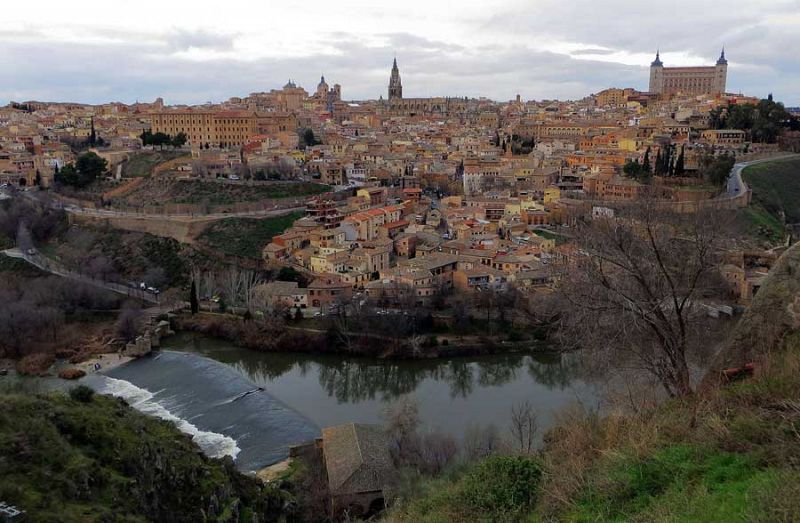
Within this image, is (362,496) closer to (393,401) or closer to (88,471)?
(88,471)

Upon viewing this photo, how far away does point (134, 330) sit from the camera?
47.3ft

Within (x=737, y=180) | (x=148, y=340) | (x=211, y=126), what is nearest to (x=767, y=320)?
(x=148, y=340)

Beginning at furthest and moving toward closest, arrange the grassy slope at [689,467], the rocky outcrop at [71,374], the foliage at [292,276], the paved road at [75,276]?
the paved road at [75,276] < the foliage at [292,276] < the rocky outcrop at [71,374] < the grassy slope at [689,467]

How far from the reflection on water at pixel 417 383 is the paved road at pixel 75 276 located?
10.5ft

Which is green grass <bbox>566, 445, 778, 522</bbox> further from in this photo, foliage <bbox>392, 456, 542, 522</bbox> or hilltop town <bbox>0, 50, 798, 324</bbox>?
hilltop town <bbox>0, 50, 798, 324</bbox>

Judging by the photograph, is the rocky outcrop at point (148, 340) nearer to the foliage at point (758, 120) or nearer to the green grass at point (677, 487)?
the green grass at point (677, 487)

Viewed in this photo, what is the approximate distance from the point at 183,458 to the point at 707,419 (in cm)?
520

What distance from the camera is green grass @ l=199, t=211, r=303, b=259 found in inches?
738

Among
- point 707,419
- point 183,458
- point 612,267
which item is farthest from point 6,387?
Answer: point 707,419

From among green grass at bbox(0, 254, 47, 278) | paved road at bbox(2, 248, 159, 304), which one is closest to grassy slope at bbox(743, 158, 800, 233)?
paved road at bbox(2, 248, 159, 304)

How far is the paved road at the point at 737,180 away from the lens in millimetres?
19078

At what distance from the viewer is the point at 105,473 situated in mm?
5633

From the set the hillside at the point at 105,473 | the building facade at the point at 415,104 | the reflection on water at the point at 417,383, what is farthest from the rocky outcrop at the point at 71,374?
the building facade at the point at 415,104

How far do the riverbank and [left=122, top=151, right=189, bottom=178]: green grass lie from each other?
14.6 metres
